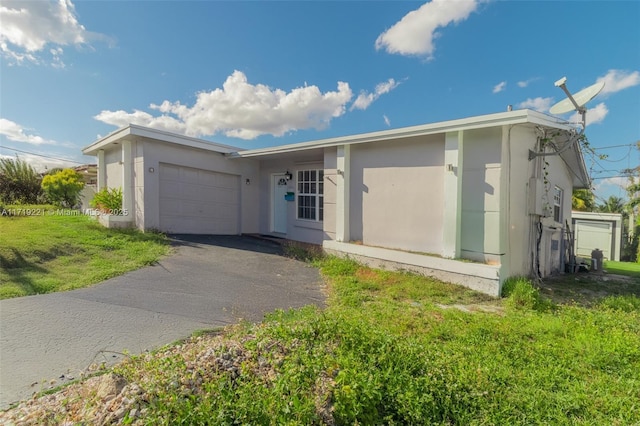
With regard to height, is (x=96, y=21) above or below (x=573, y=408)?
above

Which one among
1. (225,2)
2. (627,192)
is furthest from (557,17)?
(627,192)

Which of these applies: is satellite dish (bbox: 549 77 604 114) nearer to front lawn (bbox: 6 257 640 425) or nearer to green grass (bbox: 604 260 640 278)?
front lawn (bbox: 6 257 640 425)

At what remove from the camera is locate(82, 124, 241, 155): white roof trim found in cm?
913

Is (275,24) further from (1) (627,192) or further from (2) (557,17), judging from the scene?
(1) (627,192)

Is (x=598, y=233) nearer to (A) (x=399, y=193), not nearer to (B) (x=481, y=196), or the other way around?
(B) (x=481, y=196)

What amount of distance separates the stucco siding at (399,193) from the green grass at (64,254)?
5.24 m

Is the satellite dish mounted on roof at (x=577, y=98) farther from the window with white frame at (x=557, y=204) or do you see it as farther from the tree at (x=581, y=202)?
Result: the tree at (x=581, y=202)

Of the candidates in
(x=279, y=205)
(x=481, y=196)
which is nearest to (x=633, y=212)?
(x=481, y=196)

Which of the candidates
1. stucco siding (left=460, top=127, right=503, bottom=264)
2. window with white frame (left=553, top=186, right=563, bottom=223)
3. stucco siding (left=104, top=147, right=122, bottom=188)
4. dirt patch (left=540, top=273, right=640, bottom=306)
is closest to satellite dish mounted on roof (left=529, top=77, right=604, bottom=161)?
stucco siding (left=460, top=127, right=503, bottom=264)

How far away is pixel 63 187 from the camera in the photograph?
48.0 feet

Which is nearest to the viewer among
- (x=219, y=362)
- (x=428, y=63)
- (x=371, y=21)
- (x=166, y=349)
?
(x=219, y=362)

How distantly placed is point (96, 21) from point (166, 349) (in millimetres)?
8708

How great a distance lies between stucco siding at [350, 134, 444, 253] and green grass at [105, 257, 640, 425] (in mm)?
3196

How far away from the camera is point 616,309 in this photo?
17.5ft
